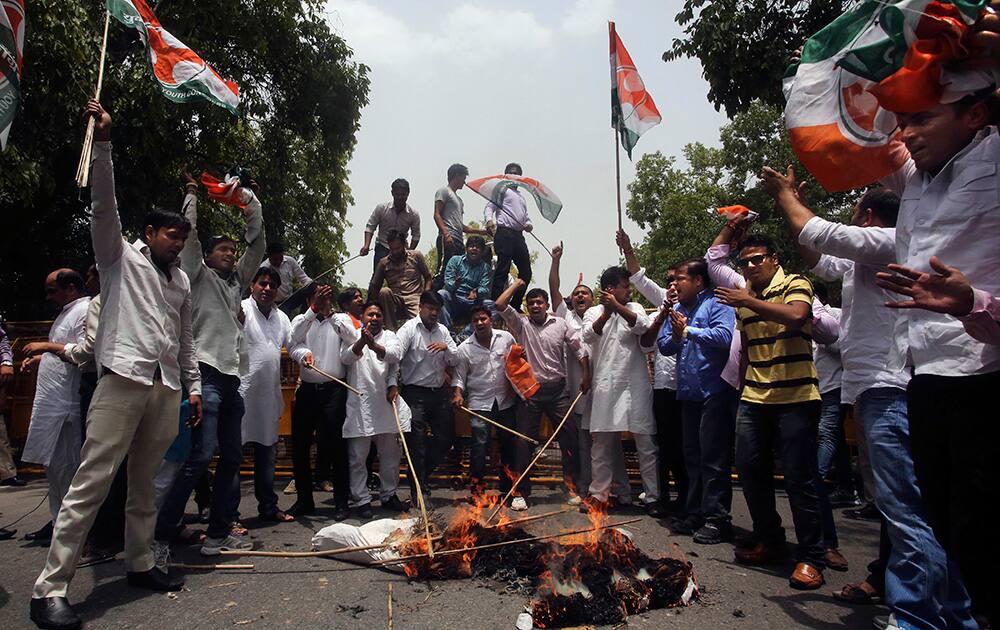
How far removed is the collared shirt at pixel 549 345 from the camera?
727cm

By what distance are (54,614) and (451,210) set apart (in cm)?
736

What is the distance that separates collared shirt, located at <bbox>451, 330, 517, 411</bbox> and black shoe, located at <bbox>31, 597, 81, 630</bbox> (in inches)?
163

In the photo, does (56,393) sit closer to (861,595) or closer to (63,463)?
(63,463)

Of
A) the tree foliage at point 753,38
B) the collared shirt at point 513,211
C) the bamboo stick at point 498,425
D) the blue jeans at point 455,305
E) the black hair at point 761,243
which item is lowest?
the bamboo stick at point 498,425

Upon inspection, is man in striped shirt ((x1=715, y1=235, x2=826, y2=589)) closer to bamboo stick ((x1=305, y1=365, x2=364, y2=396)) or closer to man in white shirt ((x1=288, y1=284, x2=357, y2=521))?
bamboo stick ((x1=305, y1=365, x2=364, y2=396))

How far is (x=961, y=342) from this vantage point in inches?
91.0

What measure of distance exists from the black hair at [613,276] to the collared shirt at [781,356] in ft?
6.70

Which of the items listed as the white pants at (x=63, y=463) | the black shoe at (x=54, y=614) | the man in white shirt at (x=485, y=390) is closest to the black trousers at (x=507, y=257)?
the man in white shirt at (x=485, y=390)

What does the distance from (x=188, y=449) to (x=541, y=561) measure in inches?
98.9

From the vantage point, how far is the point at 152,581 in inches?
160

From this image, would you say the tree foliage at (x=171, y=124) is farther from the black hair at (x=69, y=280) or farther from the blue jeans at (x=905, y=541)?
the blue jeans at (x=905, y=541)

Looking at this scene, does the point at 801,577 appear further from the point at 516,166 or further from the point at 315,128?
the point at 315,128

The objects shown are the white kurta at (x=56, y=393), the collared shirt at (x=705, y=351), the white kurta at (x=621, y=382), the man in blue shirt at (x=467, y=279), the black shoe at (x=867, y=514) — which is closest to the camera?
the white kurta at (x=56, y=393)

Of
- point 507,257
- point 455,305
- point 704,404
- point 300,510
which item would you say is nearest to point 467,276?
point 455,305
